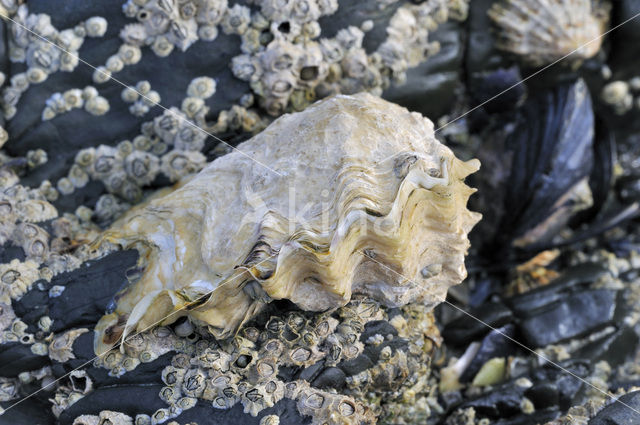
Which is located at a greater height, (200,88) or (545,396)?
(200,88)

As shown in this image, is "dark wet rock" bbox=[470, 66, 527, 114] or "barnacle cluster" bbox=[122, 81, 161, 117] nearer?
"barnacle cluster" bbox=[122, 81, 161, 117]

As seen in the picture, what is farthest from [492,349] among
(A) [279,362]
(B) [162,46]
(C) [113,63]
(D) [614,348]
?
(C) [113,63]

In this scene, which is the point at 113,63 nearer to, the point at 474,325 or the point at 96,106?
the point at 96,106

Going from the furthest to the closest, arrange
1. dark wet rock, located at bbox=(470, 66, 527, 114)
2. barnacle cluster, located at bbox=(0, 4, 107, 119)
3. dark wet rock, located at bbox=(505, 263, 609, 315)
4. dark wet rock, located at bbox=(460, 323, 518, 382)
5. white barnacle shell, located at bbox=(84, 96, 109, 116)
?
1. dark wet rock, located at bbox=(470, 66, 527, 114)
2. dark wet rock, located at bbox=(505, 263, 609, 315)
3. dark wet rock, located at bbox=(460, 323, 518, 382)
4. white barnacle shell, located at bbox=(84, 96, 109, 116)
5. barnacle cluster, located at bbox=(0, 4, 107, 119)

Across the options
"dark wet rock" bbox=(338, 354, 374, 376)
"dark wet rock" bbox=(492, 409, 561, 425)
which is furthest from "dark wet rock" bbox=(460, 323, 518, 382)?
"dark wet rock" bbox=(338, 354, 374, 376)

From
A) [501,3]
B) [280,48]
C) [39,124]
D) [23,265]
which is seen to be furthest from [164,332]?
[501,3]

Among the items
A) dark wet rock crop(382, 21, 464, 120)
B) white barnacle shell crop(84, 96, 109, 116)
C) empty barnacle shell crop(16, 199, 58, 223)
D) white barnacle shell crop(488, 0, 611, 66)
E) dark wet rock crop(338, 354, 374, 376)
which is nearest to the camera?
dark wet rock crop(338, 354, 374, 376)

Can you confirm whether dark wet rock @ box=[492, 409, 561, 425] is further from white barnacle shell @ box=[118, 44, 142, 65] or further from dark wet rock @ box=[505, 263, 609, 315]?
white barnacle shell @ box=[118, 44, 142, 65]

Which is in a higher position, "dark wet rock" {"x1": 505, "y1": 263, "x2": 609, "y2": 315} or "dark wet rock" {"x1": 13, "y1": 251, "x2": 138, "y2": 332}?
"dark wet rock" {"x1": 505, "y1": 263, "x2": 609, "y2": 315}
